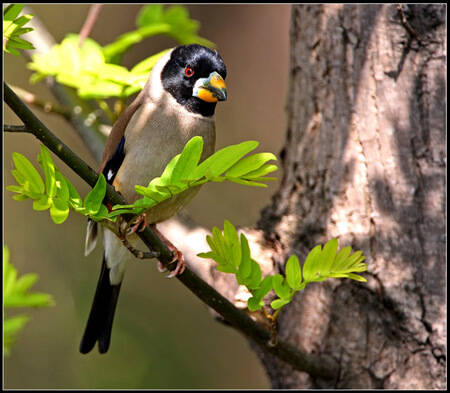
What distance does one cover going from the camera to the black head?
263 centimetres

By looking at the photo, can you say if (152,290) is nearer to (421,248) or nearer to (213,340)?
(213,340)

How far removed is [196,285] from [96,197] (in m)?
0.53

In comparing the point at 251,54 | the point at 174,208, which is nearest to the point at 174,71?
the point at 174,208

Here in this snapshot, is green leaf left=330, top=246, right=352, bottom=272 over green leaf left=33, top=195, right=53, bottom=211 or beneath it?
beneath

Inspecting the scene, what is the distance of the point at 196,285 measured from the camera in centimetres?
198

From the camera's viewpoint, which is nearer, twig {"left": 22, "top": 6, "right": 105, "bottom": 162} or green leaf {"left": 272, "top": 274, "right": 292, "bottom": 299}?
green leaf {"left": 272, "top": 274, "right": 292, "bottom": 299}

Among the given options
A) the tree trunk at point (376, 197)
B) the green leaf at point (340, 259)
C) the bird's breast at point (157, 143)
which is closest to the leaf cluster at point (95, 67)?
the bird's breast at point (157, 143)

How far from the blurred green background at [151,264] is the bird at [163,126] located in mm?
3255

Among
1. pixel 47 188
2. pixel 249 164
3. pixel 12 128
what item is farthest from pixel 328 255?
pixel 12 128

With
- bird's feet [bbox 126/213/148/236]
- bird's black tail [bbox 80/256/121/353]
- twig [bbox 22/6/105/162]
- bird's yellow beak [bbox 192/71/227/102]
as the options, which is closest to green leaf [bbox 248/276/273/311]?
bird's feet [bbox 126/213/148/236]

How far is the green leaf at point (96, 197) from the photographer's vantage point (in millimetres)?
1611

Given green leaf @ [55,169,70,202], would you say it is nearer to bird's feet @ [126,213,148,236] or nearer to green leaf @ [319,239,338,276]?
bird's feet @ [126,213,148,236]

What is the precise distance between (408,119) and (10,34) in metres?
1.73

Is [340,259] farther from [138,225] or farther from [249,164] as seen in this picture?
[138,225]
